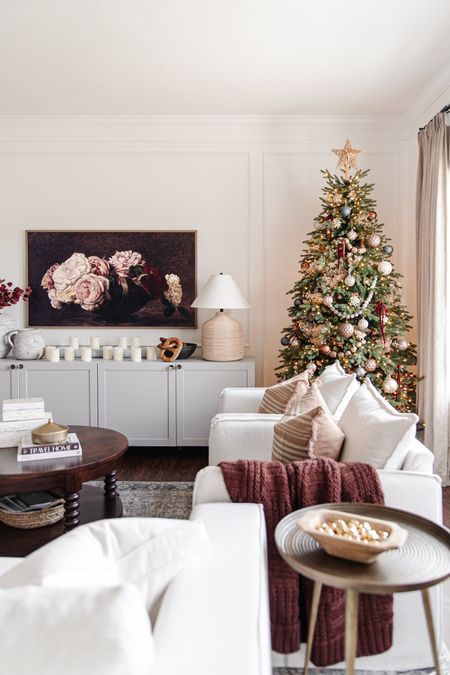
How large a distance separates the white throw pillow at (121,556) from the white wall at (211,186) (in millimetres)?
3694

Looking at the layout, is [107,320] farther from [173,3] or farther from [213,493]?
[213,493]

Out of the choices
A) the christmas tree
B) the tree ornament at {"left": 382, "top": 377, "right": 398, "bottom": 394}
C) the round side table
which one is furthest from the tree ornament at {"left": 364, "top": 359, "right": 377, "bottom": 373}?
the round side table

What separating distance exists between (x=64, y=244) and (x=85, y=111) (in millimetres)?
1142

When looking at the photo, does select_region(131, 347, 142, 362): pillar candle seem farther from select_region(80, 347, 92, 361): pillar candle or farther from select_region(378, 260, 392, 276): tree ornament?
select_region(378, 260, 392, 276): tree ornament

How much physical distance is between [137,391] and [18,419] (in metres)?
1.55

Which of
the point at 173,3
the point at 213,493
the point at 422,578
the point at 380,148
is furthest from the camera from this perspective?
the point at 380,148

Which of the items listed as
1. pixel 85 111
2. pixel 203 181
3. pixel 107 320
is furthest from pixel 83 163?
pixel 107 320

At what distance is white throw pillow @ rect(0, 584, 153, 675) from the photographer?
71 cm

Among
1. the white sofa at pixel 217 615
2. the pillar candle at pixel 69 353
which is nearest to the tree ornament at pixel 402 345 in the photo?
the pillar candle at pixel 69 353

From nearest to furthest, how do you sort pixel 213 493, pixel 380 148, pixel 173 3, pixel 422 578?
pixel 422 578 < pixel 213 493 < pixel 173 3 < pixel 380 148

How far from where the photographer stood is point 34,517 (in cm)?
270

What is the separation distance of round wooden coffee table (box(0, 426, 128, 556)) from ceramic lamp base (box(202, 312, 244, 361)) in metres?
1.58

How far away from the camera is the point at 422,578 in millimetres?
1303

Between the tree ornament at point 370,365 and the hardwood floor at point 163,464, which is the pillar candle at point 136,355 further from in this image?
the tree ornament at point 370,365
